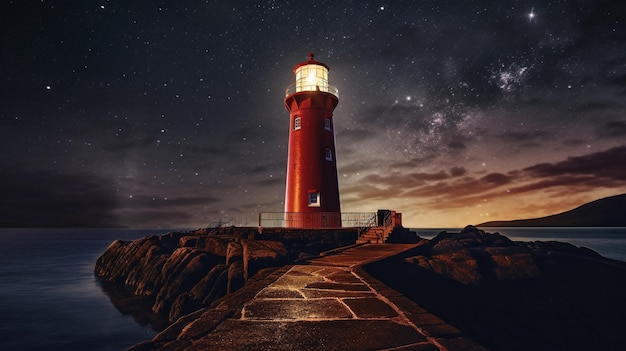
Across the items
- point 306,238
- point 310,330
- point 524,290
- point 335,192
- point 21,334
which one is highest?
point 335,192

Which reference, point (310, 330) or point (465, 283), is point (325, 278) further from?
point (465, 283)

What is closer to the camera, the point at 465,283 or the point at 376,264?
the point at 376,264

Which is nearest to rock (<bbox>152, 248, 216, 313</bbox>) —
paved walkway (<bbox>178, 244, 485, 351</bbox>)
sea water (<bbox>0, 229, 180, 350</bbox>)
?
sea water (<bbox>0, 229, 180, 350</bbox>)

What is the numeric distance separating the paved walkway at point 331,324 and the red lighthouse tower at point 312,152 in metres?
13.4

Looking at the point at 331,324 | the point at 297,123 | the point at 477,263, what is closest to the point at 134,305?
the point at 297,123

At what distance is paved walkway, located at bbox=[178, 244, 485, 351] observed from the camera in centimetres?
343

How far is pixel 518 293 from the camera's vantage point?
43.9ft

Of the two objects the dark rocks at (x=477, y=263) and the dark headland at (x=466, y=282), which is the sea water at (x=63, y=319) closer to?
the dark headland at (x=466, y=282)

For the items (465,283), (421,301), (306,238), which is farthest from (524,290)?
(306,238)

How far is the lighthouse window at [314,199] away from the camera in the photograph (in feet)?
65.3

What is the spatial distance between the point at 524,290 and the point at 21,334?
20.3m

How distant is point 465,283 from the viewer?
1284cm

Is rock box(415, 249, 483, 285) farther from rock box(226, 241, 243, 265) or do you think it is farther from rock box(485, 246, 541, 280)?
rock box(226, 241, 243, 265)

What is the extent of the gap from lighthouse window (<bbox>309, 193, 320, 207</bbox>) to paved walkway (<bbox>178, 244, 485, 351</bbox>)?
43.9 feet
